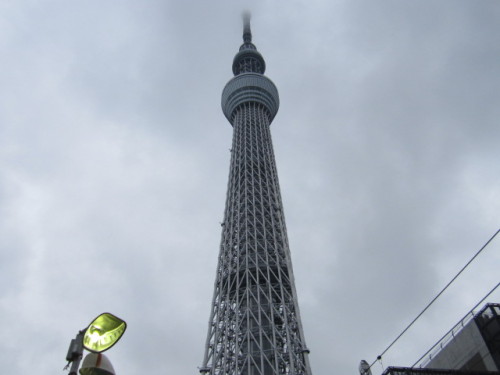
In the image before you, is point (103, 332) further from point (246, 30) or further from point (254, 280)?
point (246, 30)

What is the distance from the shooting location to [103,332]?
7.21 m

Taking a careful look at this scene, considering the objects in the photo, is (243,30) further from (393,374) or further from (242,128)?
(393,374)

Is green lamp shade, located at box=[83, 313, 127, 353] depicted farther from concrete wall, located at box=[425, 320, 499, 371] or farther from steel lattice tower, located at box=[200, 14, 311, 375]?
steel lattice tower, located at box=[200, 14, 311, 375]

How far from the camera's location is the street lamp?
712 centimetres

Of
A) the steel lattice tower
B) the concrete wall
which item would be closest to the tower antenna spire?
the steel lattice tower

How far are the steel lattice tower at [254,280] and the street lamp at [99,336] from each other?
1674 inches

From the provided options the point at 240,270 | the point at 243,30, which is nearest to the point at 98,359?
the point at 240,270

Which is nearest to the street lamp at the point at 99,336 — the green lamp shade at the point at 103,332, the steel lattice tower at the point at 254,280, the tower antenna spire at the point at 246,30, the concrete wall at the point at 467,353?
the green lamp shade at the point at 103,332

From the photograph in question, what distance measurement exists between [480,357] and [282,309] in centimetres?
2702

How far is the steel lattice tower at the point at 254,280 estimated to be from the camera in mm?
49250

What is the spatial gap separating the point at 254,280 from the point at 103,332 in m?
50.7

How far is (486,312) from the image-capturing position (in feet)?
98.9

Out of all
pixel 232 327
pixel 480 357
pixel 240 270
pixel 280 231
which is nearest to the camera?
pixel 480 357

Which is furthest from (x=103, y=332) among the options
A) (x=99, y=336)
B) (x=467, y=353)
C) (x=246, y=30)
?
(x=246, y=30)
